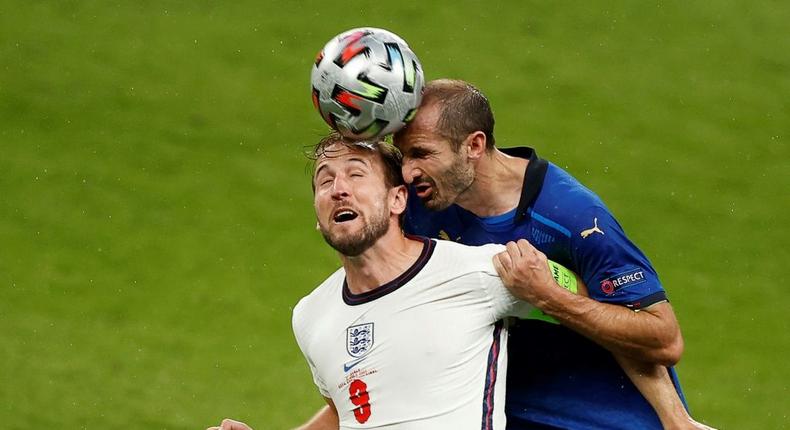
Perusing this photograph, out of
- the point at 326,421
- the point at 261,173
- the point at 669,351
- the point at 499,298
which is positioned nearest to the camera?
the point at 499,298

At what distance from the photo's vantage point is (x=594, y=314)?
6320mm

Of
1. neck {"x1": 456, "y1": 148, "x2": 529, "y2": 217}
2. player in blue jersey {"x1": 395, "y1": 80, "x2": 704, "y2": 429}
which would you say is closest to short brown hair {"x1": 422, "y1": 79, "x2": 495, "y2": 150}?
player in blue jersey {"x1": 395, "y1": 80, "x2": 704, "y2": 429}

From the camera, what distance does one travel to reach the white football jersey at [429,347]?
620 cm

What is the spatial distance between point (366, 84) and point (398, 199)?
590mm

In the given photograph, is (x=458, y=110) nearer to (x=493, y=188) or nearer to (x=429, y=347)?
(x=493, y=188)

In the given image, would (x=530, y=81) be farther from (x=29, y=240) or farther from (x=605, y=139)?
(x=29, y=240)

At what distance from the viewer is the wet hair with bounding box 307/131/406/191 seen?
21.4 feet

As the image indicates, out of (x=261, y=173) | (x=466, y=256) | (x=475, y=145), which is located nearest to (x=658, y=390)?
(x=466, y=256)

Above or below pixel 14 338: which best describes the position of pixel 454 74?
above

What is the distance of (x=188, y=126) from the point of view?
13.7 m

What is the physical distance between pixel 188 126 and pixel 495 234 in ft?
24.6

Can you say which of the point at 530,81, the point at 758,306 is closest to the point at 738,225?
the point at 758,306

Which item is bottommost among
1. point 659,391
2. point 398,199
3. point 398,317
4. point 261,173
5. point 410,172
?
point 659,391

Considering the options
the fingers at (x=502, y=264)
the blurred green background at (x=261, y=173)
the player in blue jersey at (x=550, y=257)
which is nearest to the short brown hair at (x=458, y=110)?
the player in blue jersey at (x=550, y=257)
